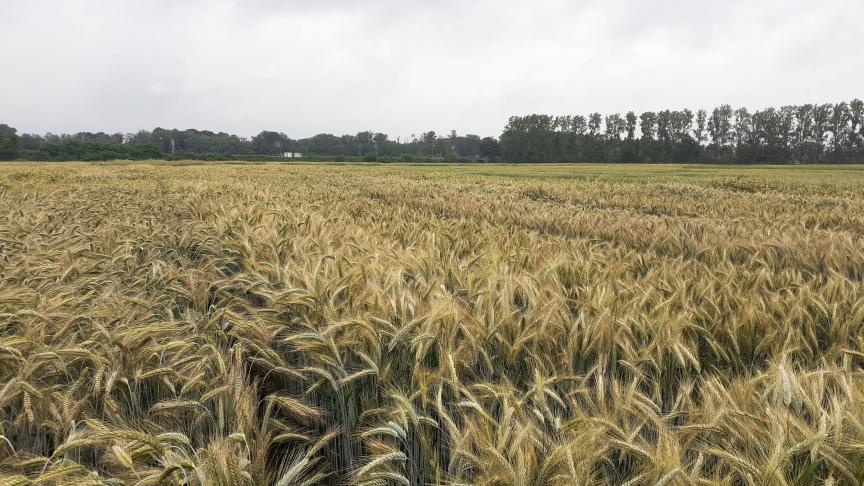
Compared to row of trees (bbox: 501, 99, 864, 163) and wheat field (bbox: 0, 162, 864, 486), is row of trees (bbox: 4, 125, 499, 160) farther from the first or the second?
wheat field (bbox: 0, 162, 864, 486)

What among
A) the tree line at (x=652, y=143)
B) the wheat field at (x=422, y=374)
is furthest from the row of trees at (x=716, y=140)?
the wheat field at (x=422, y=374)

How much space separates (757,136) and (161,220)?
11784 cm

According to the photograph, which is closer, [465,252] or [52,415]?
[52,415]

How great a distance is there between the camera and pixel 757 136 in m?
97.6

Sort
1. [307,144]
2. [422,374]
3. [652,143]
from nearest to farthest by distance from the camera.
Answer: [422,374]
[652,143]
[307,144]

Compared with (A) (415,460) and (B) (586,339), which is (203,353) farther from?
(B) (586,339)

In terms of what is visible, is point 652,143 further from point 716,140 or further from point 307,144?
point 307,144

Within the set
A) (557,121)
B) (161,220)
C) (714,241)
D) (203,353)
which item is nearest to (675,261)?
(714,241)

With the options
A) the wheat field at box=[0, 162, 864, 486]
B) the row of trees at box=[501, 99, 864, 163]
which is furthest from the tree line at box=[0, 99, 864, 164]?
the wheat field at box=[0, 162, 864, 486]

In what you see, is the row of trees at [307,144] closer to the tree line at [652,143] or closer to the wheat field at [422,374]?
the tree line at [652,143]

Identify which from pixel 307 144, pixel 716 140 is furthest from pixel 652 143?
pixel 307 144

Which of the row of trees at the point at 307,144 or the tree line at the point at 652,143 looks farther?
the row of trees at the point at 307,144

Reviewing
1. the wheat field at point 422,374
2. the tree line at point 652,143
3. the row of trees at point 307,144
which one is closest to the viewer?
the wheat field at point 422,374

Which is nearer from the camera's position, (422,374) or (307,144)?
(422,374)
